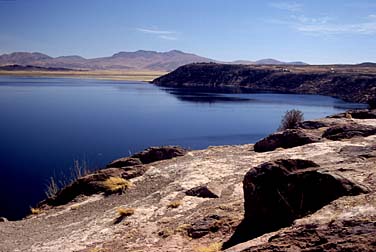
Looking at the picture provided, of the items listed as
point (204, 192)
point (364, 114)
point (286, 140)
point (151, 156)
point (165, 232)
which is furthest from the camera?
point (364, 114)

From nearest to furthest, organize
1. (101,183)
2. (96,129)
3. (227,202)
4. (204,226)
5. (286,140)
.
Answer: (204,226) → (227,202) → (101,183) → (286,140) → (96,129)

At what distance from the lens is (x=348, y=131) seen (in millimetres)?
18594

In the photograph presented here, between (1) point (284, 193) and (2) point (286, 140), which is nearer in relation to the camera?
(1) point (284, 193)

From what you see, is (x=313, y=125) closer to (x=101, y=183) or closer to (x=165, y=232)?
(x=101, y=183)

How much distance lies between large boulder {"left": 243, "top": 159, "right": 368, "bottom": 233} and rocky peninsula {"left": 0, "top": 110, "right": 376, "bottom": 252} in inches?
0.8

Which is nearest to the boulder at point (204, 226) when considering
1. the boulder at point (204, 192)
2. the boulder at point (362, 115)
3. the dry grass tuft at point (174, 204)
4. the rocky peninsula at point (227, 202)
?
the rocky peninsula at point (227, 202)

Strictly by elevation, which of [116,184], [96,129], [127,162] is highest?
[127,162]

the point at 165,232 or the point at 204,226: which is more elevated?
the point at 204,226

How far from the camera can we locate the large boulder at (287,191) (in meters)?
7.79

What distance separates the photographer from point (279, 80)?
110 m

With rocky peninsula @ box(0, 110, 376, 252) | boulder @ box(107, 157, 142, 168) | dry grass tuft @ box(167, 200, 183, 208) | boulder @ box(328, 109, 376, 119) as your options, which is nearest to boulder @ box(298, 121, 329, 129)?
rocky peninsula @ box(0, 110, 376, 252)

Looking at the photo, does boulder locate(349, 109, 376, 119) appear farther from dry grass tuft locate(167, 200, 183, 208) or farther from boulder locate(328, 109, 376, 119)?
dry grass tuft locate(167, 200, 183, 208)

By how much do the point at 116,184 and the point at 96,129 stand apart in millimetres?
25235

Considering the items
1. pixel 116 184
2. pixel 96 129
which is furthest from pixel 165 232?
pixel 96 129
